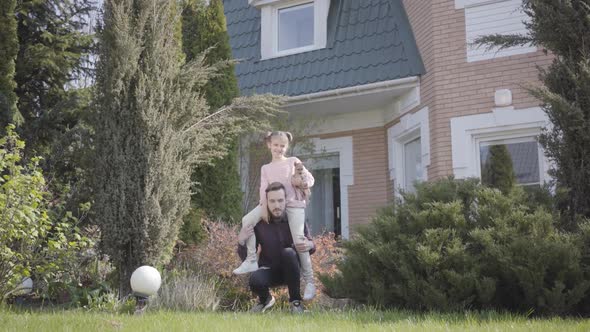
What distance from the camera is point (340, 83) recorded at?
1078 cm

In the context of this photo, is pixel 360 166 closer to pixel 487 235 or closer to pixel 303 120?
pixel 303 120

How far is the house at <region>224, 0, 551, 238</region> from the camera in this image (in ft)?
31.2

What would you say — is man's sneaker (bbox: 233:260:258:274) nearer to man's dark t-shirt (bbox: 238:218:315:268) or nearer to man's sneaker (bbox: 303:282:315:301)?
man's dark t-shirt (bbox: 238:218:315:268)

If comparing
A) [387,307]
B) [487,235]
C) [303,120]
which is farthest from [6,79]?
[487,235]

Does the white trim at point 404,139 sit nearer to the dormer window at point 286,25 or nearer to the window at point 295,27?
the dormer window at point 286,25

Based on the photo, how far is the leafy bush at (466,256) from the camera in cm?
534

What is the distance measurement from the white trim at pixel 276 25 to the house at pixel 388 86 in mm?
22

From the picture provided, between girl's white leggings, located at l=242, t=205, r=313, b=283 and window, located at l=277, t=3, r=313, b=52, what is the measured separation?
6497 mm

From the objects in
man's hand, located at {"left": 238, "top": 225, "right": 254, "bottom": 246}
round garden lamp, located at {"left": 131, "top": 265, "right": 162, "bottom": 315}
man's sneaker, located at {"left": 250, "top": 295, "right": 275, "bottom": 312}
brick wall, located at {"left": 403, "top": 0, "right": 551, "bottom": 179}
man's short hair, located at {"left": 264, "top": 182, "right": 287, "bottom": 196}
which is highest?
brick wall, located at {"left": 403, "top": 0, "right": 551, "bottom": 179}

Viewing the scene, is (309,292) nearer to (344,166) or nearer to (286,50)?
(344,166)

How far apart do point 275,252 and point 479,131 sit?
4680 millimetres

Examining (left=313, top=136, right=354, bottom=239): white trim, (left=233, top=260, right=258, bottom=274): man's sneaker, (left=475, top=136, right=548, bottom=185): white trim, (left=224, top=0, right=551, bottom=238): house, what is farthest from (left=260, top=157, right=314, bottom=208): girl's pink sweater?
(left=313, top=136, right=354, bottom=239): white trim

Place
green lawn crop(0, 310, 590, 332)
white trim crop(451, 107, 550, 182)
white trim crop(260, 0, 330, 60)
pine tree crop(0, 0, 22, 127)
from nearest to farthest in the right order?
green lawn crop(0, 310, 590, 332)
pine tree crop(0, 0, 22, 127)
white trim crop(451, 107, 550, 182)
white trim crop(260, 0, 330, 60)

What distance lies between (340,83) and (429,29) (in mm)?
1741
